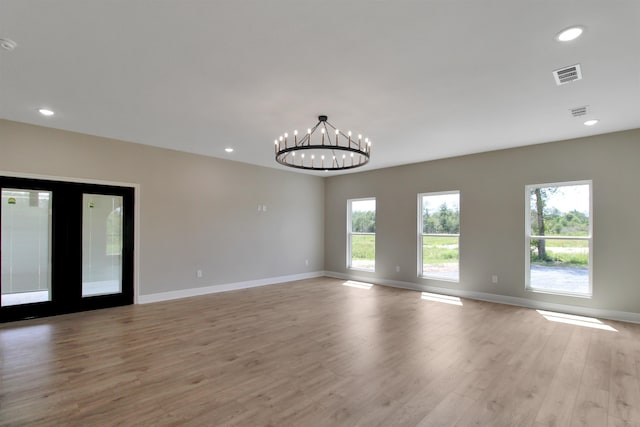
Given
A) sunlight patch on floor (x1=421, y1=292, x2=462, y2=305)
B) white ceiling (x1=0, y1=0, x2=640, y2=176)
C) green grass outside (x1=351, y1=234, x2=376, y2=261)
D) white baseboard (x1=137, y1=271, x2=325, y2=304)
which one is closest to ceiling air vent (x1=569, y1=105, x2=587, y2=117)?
white ceiling (x1=0, y1=0, x2=640, y2=176)

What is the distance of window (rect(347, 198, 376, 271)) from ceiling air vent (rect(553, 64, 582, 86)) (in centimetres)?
487

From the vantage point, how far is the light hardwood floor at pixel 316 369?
2.25 metres

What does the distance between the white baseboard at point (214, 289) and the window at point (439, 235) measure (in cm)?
302

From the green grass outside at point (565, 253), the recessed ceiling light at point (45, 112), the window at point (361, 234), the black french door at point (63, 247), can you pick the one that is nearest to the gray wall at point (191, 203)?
the black french door at point (63, 247)

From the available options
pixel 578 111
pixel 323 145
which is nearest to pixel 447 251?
pixel 578 111

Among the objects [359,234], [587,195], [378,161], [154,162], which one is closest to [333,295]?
[359,234]

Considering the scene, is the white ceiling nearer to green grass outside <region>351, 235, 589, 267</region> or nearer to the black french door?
the black french door

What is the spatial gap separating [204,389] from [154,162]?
14.1 feet

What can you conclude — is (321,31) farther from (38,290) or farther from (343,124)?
(38,290)

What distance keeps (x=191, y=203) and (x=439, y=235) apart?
5.00 meters

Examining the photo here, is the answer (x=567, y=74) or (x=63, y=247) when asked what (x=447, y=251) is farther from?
(x=63, y=247)

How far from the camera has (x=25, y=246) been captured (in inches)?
174

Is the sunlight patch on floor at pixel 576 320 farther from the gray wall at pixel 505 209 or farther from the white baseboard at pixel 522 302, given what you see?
the gray wall at pixel 505 209

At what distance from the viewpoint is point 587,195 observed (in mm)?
4812
